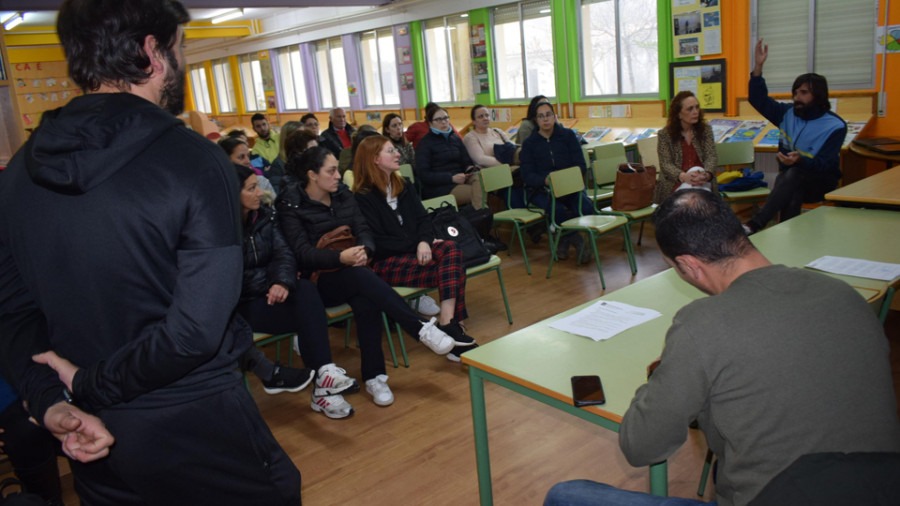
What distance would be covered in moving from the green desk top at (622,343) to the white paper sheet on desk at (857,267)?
5 cm

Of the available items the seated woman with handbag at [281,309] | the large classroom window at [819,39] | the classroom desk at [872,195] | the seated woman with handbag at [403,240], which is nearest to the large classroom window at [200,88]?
the large classroom window at [819,39]

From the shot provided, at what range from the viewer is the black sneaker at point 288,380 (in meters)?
3.29

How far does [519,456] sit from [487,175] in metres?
3.03

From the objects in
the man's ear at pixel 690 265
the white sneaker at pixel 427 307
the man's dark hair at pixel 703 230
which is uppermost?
the man's dark hair at pixel 703 230

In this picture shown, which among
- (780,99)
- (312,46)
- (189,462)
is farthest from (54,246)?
(312,46)

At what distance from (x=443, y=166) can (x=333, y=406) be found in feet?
10.8

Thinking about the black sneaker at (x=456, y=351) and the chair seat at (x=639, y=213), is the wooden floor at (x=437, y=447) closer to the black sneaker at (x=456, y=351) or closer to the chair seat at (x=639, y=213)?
the black sneaker at (x=456, y=351)

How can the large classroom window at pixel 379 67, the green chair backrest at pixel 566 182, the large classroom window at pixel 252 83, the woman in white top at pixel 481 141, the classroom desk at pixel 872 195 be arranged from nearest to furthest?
the classroom desk at pixel 872 195 → the green chair backrest at pixel 566 182 → the woman in white top at pixel 481 141 → the large classroom window at pixel 379 67 → the large classroom window at pixel 252 83

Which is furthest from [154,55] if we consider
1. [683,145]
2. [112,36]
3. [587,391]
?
[683,145]

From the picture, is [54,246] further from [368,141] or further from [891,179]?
[891,179]

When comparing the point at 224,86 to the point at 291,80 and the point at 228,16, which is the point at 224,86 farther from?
the point at 228,16

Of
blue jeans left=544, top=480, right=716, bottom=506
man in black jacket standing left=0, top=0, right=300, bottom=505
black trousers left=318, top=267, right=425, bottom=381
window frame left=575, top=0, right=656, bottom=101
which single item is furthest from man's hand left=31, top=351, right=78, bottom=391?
window frame left=575, top=0, right=656, bottom=101

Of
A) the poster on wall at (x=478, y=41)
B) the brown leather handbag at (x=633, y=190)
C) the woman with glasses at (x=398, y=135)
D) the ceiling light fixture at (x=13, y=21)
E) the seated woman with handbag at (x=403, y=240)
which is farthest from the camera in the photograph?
the ceiling light fixture at (x=13, y=21)

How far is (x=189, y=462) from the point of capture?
1127 millimetres
